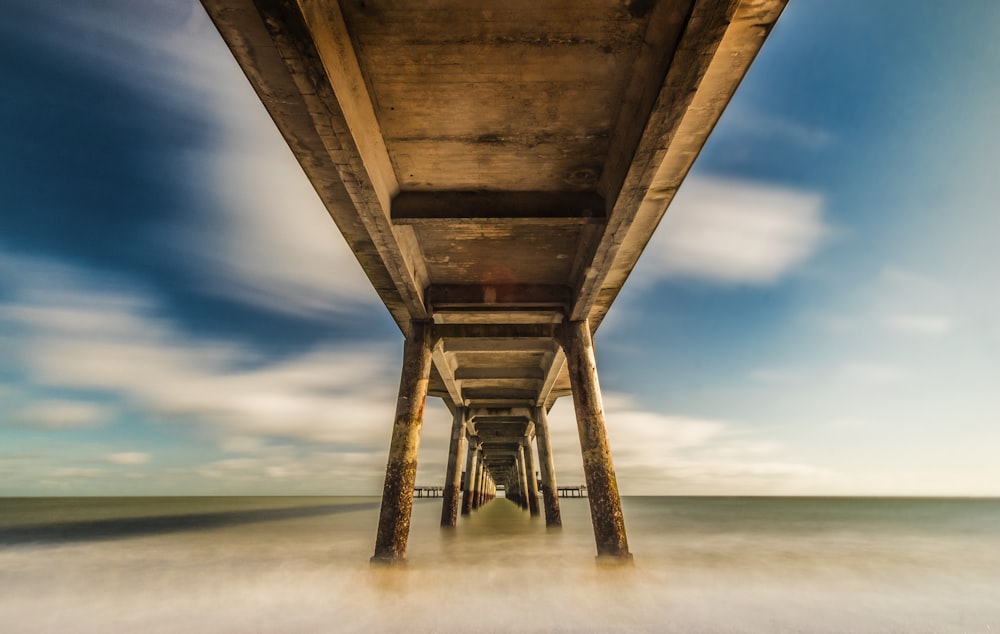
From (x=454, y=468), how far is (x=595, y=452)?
11099 mm

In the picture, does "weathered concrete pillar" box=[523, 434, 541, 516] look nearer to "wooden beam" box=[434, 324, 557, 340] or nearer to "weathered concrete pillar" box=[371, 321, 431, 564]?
"wooden beam" box=[434, 324, 557, 340]

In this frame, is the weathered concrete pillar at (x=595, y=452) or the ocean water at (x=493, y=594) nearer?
the ocean water at (x=493, y=594)

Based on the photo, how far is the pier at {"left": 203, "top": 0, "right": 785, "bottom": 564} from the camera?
363 cm

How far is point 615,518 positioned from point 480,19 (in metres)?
6.90

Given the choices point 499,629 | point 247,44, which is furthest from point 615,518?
point 247,44

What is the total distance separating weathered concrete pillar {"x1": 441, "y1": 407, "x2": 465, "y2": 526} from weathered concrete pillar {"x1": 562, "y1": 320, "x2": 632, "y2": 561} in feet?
31.8

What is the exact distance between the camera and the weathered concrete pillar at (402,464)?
7523 millimetres

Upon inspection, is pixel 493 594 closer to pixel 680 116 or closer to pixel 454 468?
pixel 680 116

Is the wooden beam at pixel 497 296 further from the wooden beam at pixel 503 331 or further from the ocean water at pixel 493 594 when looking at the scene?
the ocean water at pixel 493 594

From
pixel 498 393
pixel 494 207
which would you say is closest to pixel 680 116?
pixel 494 207

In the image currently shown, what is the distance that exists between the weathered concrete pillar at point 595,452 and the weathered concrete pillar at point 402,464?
2.58 metres

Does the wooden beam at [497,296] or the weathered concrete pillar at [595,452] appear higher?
the wooden beam at [497,296]

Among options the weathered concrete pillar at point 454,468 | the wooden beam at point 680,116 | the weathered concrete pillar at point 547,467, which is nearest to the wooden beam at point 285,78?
the wooden beam at point 680,116

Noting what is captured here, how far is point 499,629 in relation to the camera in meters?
4.84
